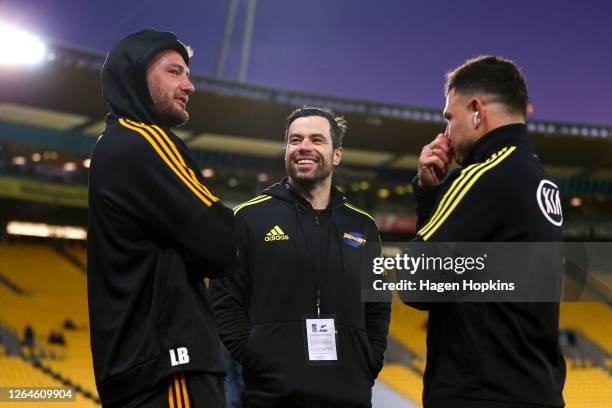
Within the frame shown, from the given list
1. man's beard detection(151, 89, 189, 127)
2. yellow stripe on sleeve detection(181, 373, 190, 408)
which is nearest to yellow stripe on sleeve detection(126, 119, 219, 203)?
man's beard detection(151, 89, 189, 127)

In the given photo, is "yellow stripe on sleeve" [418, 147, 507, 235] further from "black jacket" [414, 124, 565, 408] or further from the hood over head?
the hood over head

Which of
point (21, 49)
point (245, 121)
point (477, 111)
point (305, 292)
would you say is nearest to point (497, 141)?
point (477, 111)

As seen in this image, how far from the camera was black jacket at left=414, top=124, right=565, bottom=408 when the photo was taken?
226 centimetres

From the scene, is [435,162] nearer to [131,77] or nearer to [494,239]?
[494,239]

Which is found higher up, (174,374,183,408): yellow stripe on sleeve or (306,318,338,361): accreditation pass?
(306,318,338,361): accreditation pass

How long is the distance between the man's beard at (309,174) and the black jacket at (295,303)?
0.28ft

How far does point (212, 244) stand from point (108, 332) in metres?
0.43

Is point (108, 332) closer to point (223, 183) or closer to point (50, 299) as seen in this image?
point (50, 299)

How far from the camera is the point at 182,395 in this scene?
2291mm

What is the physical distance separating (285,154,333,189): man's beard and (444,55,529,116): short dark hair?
1.26 meters

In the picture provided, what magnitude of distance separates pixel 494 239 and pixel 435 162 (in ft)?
1.13

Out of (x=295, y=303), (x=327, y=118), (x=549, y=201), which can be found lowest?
(x=295, y=303)

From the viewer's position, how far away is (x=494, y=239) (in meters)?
2.32

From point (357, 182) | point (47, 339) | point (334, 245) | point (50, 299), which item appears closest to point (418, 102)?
point (357, 182)
